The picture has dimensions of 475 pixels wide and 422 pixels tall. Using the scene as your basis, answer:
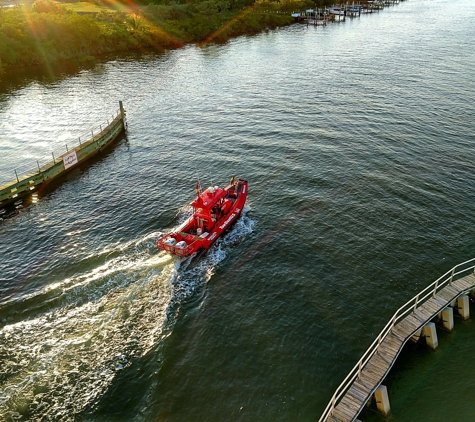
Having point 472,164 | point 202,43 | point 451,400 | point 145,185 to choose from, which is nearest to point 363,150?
point 472,164

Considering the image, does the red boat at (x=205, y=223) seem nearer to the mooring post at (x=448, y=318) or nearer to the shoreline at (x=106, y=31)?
the mooring post at (x=448, y=318)

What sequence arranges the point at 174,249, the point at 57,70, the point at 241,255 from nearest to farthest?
1. the point at 174,249
2. the point at 241,255
3. the point at 57,70

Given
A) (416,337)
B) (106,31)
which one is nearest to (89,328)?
(416,337)

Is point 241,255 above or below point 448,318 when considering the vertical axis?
above

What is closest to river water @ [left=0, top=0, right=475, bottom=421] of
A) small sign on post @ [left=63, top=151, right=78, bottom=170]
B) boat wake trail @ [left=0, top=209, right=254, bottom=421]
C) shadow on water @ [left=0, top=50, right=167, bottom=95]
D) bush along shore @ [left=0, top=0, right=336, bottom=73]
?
boat wake trail @ [left=0, top=209, right=254, bottom=421]

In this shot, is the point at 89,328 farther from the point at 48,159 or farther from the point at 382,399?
the point at 48,159

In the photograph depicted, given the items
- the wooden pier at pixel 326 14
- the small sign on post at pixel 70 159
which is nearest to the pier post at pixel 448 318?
the small sign on post at pixel 70 159
